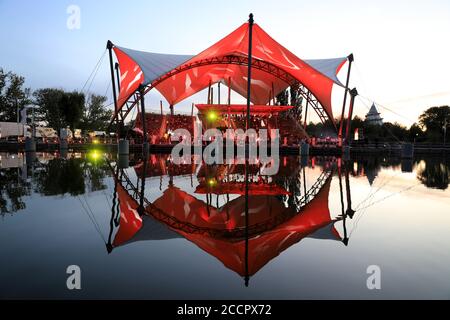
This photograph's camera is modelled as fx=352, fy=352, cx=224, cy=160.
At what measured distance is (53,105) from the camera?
52.6m

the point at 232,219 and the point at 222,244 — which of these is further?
the point at 232,219

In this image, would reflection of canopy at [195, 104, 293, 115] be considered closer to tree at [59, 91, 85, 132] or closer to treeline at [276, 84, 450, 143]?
treeline at [276, 84, 450, 143]

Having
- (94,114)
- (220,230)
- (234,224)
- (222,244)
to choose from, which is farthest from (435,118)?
(222,244)

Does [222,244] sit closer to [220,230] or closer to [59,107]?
[220,230]

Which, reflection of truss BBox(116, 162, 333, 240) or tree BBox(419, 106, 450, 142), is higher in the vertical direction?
tree BBox(419, 106, 450, 142)

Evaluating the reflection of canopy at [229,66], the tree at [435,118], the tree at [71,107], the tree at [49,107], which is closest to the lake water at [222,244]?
the reflection of canopy at [229,66]

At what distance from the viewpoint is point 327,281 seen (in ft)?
9.03

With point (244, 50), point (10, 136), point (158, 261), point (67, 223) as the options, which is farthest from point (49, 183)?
point (10, 136)

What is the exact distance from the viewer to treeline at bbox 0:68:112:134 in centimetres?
4775

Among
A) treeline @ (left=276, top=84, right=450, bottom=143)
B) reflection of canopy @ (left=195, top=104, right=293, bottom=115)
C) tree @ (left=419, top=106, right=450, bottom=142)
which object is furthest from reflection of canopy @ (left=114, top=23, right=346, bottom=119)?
tree @ (left=419, top=106, right=450, bottom=142)

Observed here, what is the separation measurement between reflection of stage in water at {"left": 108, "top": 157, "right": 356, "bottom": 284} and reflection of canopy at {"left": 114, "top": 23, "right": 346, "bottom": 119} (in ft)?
43.9

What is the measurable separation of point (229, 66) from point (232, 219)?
27.3m
